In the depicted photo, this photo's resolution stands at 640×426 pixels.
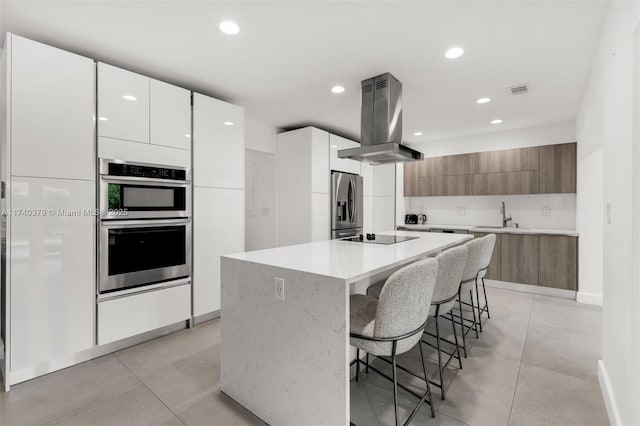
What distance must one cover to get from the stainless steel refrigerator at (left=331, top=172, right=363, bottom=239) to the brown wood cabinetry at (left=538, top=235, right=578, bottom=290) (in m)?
2.61

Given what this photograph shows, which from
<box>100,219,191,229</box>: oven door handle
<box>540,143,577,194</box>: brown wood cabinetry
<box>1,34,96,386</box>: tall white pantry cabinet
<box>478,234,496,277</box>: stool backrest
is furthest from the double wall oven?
<box>540,143,577,194</box>: brown wood cabinetry

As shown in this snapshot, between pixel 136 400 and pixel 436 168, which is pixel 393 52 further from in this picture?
pixel 436 168

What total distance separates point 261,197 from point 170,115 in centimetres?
210

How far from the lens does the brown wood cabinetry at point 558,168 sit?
4.41 metres

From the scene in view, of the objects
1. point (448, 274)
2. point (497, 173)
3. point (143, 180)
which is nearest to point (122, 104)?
point (143, 180)

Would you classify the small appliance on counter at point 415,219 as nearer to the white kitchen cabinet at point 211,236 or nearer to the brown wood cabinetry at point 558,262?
the brown wood cabinetry at point 558,262

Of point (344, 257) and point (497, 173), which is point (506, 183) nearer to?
point (497, 173)

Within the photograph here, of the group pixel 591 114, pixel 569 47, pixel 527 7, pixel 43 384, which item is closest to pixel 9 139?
pixel 43 384

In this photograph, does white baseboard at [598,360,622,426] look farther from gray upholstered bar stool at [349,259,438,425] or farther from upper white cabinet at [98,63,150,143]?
upper white cabinet at [98,63,150,143]

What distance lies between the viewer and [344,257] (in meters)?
1.94

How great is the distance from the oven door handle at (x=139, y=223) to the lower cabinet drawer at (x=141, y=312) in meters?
0.60

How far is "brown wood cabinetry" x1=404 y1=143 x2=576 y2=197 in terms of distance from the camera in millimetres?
4504

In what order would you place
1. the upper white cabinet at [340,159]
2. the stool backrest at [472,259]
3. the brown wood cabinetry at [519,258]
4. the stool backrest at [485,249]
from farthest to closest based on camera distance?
the upper white cabinet at [340,159]
the brown wood cabinetry at [519,258]
the stool backrest at [485,249]
the stool backrest at [472,259]

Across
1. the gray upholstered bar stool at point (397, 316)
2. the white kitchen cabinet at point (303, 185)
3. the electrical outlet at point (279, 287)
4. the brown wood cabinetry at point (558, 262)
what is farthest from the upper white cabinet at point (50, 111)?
the brown wood cabinetry at point (558, 262)
